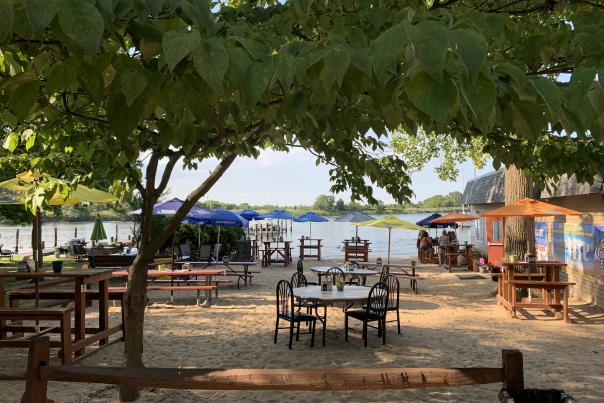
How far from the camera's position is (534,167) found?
5527mm

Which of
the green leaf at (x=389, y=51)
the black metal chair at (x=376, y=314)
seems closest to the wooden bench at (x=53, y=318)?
the black metal chair at (x=376, y=314)

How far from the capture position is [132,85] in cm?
129

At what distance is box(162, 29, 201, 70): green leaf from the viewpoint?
1.03m

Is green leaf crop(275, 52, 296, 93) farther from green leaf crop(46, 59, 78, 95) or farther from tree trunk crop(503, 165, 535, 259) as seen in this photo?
tree trunk crop(503, 165, 535, 259)

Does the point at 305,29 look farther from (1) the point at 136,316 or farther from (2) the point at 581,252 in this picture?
(2) the point at 581,252

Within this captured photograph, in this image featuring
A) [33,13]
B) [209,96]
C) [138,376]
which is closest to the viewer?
[33,13]

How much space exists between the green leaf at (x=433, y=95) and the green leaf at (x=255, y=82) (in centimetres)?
35

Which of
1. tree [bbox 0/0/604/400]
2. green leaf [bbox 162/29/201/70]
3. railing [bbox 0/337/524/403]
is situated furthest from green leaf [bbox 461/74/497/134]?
railing [bbox 0/337/524/403]

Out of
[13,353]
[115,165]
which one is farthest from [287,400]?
[13,353]

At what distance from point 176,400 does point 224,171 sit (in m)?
2.45

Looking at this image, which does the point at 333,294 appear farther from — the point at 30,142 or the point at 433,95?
the point at 433,95

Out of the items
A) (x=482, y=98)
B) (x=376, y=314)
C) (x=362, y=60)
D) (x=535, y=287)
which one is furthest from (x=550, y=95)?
(x=535, y=287)

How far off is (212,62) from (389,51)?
0.38 m

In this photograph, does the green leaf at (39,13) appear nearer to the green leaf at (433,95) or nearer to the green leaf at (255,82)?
the green leaf at (255,82)
